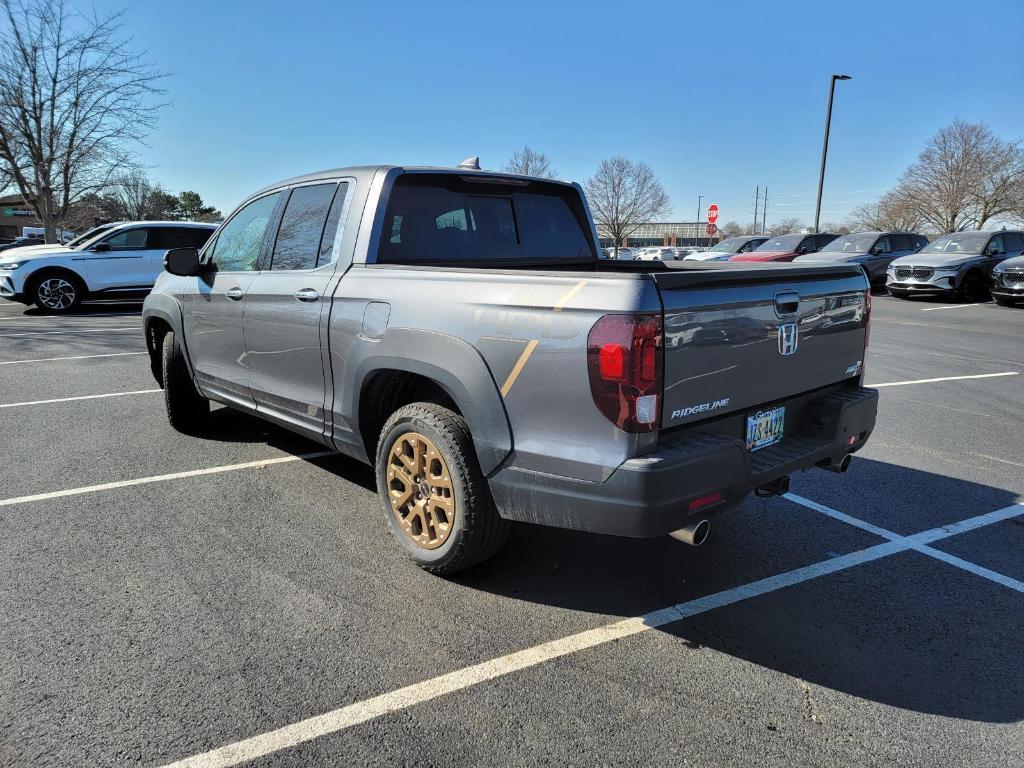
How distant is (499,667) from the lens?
8.64 feet

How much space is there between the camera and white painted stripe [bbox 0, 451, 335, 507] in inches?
167

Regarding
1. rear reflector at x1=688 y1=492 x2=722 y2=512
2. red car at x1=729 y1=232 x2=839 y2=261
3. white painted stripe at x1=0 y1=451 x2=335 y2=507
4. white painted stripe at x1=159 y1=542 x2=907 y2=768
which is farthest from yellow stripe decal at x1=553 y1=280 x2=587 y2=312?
red car at x1=729 y1=232 x2=839 y2=261

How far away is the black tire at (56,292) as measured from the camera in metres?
13.9

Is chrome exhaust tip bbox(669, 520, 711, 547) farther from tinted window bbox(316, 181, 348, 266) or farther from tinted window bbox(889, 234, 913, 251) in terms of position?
tinted window bbox(889, 234, 913, 251)

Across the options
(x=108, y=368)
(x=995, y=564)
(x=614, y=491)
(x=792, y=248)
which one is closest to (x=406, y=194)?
(x=614, y=491)

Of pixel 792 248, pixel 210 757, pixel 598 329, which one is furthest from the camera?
pixel 792 248

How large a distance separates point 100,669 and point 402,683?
1117 mm

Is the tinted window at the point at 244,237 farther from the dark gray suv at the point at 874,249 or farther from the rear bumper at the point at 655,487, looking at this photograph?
the dark gray suv at the point at 874,249

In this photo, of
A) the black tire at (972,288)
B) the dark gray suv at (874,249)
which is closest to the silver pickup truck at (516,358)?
the black tire at (972,288)

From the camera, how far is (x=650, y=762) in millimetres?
2168

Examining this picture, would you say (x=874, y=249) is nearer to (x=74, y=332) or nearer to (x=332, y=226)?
(x=74, y=332)

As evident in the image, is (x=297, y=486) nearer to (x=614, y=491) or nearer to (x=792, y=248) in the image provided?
(x=614, y=491)

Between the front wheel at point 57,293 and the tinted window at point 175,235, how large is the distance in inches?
66.9

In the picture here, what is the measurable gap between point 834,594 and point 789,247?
1925 cm
